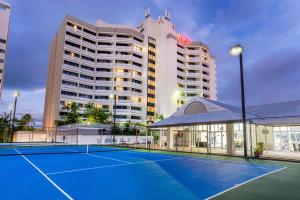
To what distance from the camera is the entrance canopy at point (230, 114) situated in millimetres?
24497

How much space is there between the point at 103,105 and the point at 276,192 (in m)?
85.2

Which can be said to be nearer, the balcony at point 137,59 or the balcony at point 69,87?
the balcony at point 69,87

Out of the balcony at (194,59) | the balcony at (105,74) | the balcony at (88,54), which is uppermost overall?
the balcony at (194,59)

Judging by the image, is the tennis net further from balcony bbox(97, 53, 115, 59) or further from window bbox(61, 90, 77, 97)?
balcony bbox(97, 53, 115, 59)

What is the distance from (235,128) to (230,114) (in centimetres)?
636

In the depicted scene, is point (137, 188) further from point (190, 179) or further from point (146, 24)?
point (146, 24)

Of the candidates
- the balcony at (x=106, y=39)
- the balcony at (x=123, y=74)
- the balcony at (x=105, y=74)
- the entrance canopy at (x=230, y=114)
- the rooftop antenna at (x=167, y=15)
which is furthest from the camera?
the rooftop antenna at (x=167, y=15)

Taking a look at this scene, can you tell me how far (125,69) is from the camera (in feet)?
315

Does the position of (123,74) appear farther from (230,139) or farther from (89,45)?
(230,139)

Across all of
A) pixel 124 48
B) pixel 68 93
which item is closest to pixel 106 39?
pixel 124 48

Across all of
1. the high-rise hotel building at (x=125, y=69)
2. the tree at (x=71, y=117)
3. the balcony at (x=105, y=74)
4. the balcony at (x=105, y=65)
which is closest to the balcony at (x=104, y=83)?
the high-rise hotel building at (x=125, y=69)

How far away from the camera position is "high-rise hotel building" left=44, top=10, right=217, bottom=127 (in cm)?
8644

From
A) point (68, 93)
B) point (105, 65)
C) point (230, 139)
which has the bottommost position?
point (230, 139)

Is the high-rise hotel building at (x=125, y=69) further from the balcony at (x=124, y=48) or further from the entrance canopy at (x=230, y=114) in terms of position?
the entrance canopy at (x=230, y=114)
